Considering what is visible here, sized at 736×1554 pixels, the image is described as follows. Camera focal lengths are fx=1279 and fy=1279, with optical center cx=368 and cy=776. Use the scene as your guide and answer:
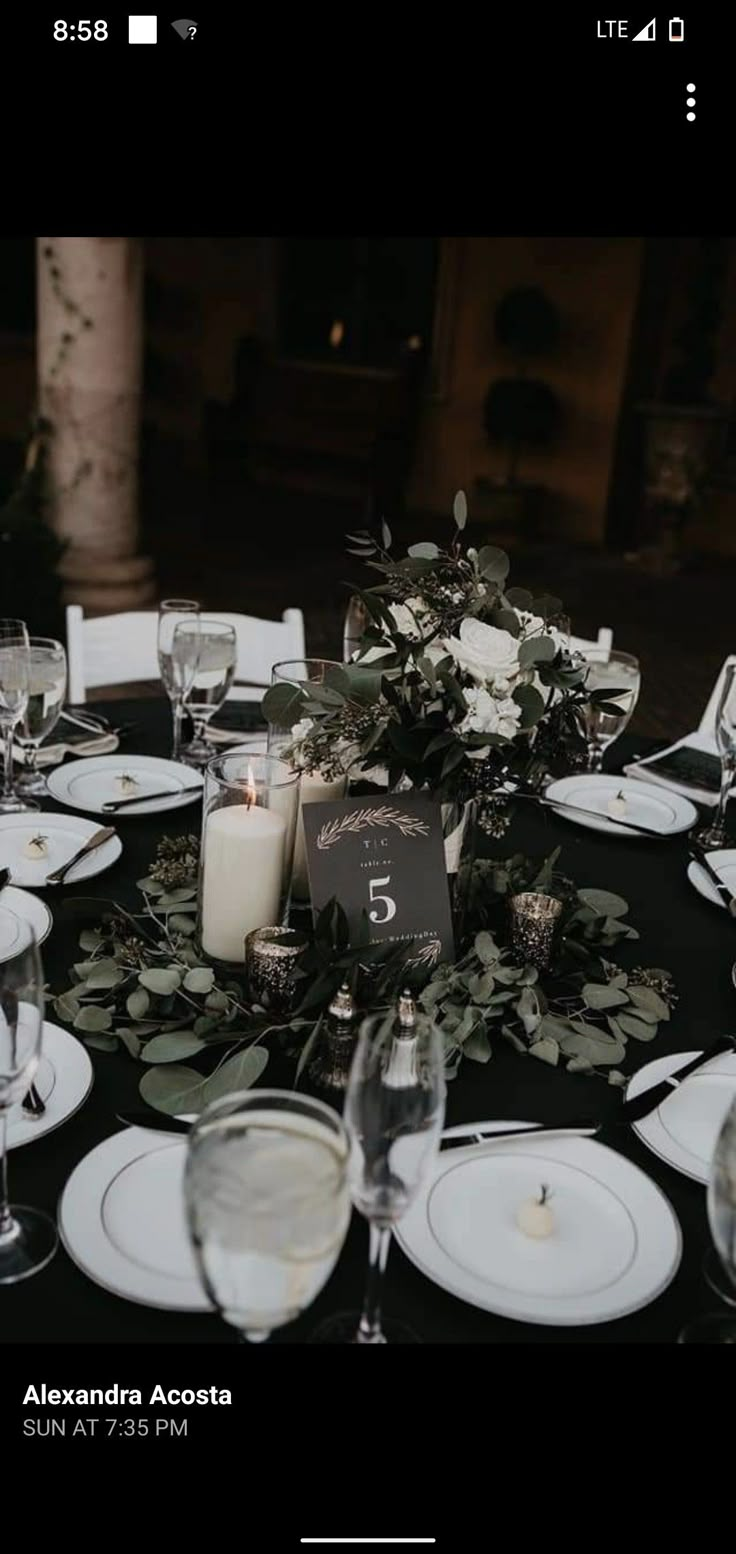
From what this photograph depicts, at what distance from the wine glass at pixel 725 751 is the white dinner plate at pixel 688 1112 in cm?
66

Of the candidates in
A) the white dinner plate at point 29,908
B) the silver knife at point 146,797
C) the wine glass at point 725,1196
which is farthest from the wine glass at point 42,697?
the wine glass at point 725,1196

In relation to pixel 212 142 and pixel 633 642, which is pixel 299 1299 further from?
pixel 633 642

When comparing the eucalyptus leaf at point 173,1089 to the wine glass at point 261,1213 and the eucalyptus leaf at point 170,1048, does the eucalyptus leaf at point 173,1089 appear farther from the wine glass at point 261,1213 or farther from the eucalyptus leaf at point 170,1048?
the wine glass at point 261,1213

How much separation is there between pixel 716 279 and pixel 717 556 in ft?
6.26

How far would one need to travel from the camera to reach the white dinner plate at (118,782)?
1.83 m

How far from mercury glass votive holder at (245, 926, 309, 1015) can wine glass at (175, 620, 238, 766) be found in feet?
2.46

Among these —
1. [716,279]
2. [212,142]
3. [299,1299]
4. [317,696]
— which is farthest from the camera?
[716,279]

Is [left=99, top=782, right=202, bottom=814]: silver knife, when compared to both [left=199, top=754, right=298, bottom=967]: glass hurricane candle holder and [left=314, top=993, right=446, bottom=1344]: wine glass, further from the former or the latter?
[left=314, top=993, right=446, bottom=1344]: wine glass

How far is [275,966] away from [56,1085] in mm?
238

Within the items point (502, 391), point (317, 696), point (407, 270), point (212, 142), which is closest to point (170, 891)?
point (317, 696)

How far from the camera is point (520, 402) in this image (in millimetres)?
9258

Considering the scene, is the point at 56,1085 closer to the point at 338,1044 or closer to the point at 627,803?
the point at 338,1044

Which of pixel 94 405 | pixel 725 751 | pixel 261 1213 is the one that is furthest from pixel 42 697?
pixel 94 405

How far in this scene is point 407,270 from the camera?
9.92 metres
